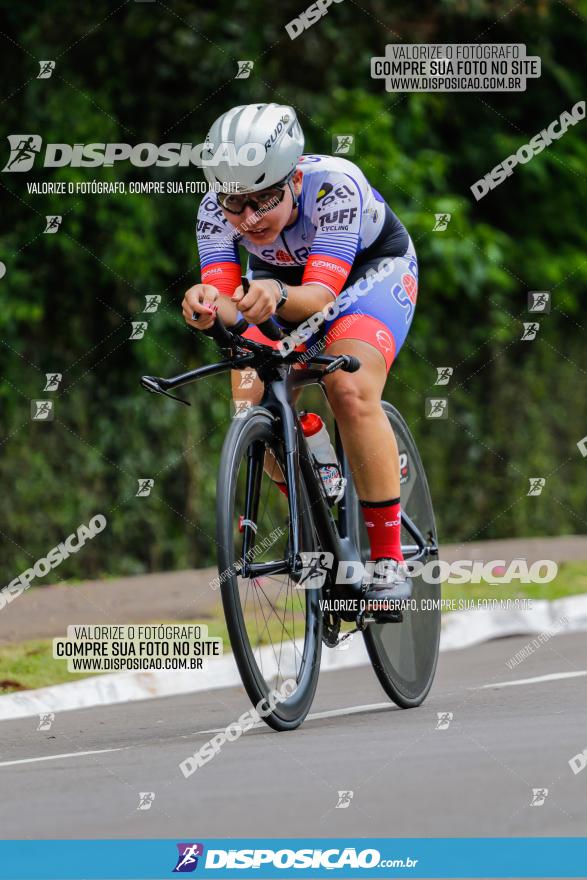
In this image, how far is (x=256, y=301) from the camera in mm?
5469

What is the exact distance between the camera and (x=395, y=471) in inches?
251

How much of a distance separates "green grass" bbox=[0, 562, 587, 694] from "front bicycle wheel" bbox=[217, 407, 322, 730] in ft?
0.28

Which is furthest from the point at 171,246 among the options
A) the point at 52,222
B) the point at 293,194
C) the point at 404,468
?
the point at 293,194

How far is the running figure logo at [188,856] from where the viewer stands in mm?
3920

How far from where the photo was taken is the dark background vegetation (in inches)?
494

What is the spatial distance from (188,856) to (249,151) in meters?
2.62

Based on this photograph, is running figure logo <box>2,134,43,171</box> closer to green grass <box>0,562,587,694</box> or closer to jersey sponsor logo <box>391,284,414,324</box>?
green grass <box>0,562,587,694</box>

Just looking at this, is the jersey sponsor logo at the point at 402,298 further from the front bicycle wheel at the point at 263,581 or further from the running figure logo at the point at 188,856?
the running figure logo at the point at 188,856

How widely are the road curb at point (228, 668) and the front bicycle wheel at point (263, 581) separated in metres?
0.30

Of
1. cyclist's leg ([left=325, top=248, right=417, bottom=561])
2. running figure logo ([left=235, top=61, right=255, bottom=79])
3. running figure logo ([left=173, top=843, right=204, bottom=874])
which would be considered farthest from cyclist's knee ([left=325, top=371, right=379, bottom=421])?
running figure logo ([left=235, top=61, right=255, bottom=79])

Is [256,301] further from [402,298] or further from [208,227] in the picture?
[402,298]

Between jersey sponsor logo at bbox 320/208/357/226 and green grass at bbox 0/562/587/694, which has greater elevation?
jersey sponsor logo at bbox 320/208/357/226

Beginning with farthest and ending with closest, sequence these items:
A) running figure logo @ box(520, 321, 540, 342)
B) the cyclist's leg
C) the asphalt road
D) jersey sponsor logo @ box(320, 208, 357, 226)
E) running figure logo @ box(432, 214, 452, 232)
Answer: running figure logo @ box(520, 321, 540, 342) < running figure logo @ box(432, 214, 452, 232) < the cyclist's leg < jersey sponsor logo @ box(320, 208, 357, 226) < the asphalt road

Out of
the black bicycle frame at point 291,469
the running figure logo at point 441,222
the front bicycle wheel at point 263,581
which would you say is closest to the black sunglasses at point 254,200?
the black bicycle frame at point 291,469
